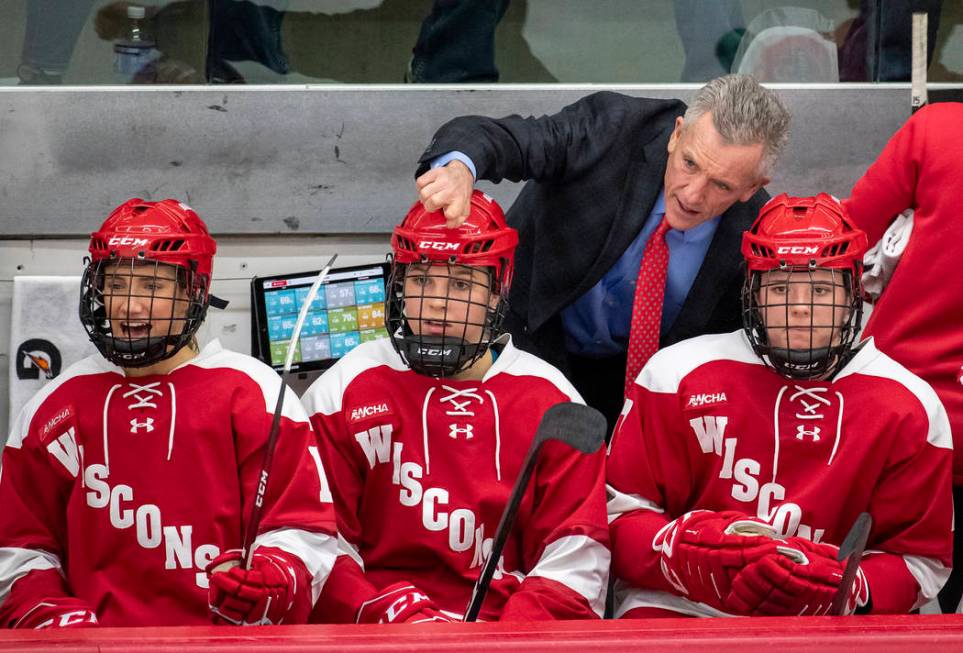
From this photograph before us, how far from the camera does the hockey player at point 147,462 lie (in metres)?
2.36

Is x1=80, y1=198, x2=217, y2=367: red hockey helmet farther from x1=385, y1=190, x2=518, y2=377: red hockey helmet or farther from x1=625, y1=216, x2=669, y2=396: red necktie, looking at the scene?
x1=625, y1=216, x2=669, y2=396: red necktie

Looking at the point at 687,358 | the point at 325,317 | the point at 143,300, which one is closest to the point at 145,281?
the point at 143,300

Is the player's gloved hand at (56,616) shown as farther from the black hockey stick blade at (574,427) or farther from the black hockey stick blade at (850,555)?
the black hockey stick blade at (850,555)

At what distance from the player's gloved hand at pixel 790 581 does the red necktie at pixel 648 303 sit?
82 centimetres

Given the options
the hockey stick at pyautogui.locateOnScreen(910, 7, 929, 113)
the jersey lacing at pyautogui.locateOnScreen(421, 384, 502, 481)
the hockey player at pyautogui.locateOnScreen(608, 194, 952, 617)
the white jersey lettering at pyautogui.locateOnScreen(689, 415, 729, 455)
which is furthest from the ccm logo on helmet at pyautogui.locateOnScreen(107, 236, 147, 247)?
the hockey stick at pyautogui.locateOnScreen(910, 7, 929, 113)

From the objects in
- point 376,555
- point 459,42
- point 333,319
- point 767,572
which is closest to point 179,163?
point 333,319

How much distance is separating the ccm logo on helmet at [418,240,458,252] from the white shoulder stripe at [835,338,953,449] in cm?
76

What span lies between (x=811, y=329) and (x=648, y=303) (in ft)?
1.92

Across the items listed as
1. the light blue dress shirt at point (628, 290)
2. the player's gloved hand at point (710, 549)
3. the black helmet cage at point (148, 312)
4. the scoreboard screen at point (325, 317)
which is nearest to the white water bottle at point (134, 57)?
the scoreboard screen at point (325, 317)

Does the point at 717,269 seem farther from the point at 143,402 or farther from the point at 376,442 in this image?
the point at 143,402

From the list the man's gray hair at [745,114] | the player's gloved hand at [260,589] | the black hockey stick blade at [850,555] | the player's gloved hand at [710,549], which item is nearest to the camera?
the black hockey stick blade at [850,555]

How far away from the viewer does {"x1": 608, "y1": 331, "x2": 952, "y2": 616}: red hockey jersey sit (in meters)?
2.42

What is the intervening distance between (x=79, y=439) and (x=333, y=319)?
3.92 feet

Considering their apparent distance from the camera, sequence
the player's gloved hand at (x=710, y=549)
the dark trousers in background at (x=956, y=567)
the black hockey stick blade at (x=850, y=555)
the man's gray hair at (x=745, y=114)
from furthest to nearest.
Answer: the dark trousers in background at (x=956, y=567)
the man's gray hair at (x=745, y=114)
the player's gloved hand at (x=710, y=549)
the black hockey stick blade at (x=850, y=555)
